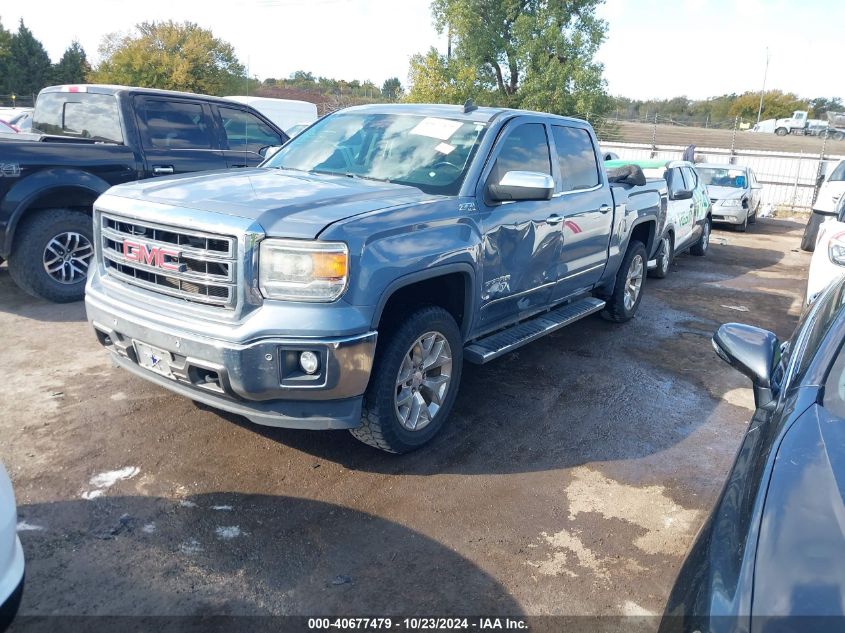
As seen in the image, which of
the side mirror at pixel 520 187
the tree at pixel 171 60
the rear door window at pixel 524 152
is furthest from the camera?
the tree at pixel 171 60

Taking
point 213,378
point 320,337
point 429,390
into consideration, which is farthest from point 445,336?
point 213,378

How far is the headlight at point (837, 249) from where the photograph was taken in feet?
20.3

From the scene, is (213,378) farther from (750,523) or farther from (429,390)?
(750,523)

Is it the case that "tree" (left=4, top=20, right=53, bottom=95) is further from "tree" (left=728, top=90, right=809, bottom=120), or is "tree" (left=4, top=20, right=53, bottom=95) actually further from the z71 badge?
"tree" (left=728, top=90, right=809, bottom=120)

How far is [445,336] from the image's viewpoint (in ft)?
13.4

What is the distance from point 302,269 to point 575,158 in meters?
3.24

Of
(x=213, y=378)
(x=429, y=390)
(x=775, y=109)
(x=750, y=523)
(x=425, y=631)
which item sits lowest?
(x=425, y=631)

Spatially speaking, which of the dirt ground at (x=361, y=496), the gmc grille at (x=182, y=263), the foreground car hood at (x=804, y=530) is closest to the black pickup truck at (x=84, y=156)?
→ the dirt ground at (x=361, y=496)

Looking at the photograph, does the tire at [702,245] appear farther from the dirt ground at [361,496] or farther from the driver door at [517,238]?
the driver door at [517,238]

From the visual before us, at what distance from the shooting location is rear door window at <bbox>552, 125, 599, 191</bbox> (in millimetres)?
5500

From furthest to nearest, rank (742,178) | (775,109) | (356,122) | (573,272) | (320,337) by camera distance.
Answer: (775,109) < (742,178) < (573,272) < (356,122) < (320,337)

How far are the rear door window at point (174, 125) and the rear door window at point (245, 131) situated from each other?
0.30 metres

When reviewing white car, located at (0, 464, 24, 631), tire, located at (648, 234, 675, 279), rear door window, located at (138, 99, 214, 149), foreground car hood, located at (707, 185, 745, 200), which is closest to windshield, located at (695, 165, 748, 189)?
foreground car hood, located at (707, 185, 745, 200)

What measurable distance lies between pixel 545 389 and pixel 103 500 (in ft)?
10.4
